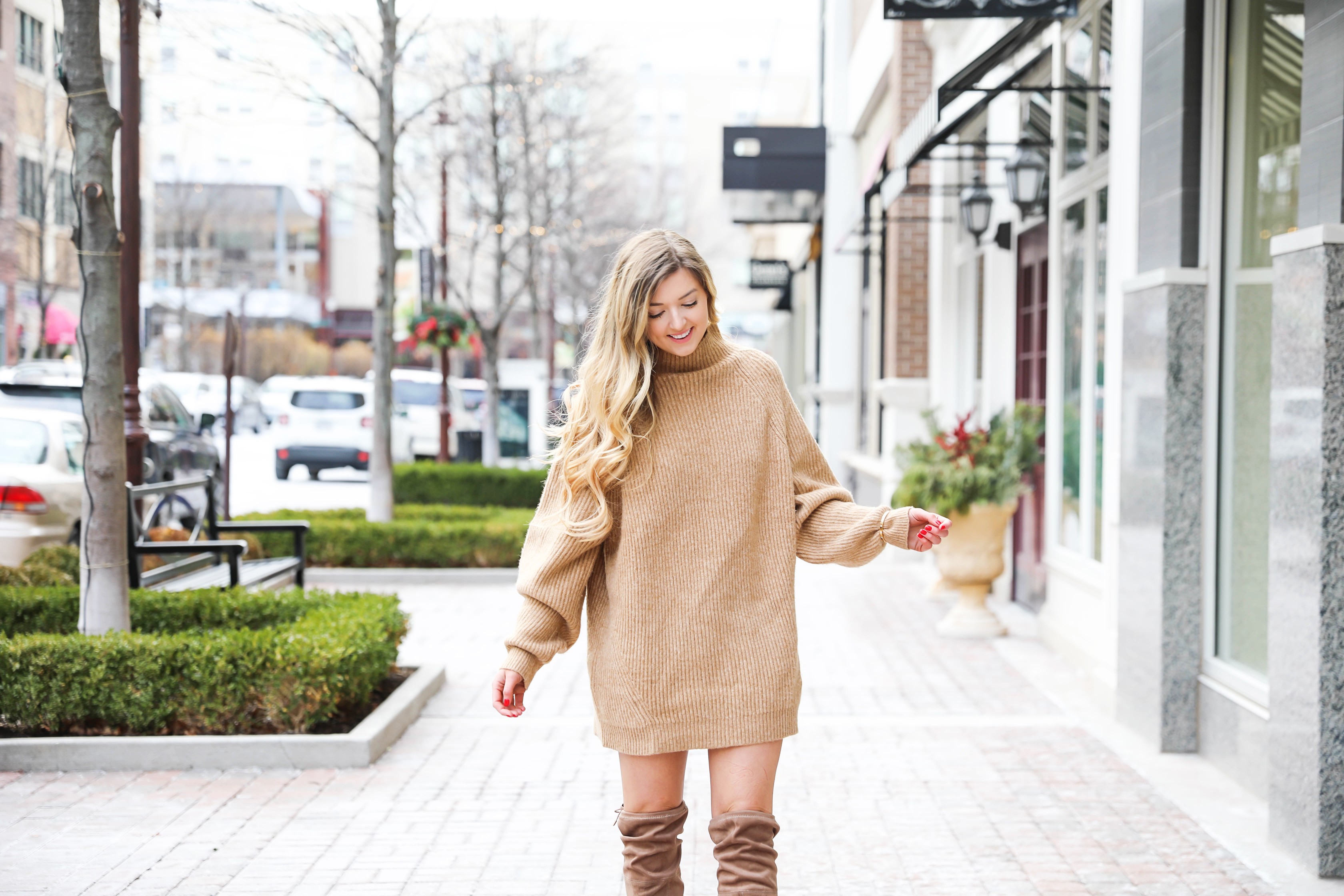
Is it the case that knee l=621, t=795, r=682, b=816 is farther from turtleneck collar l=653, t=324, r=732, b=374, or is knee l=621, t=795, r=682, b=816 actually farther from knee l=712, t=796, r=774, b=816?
turtleneck collar l=653, t=324, r=732, b=374

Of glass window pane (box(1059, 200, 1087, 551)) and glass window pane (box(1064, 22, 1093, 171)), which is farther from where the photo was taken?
glass window pane (box(1059, 200, 1087, 551))

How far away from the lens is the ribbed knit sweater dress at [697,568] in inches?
110

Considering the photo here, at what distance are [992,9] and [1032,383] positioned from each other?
3028 mm

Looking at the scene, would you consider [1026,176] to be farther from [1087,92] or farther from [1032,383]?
[1032,383]

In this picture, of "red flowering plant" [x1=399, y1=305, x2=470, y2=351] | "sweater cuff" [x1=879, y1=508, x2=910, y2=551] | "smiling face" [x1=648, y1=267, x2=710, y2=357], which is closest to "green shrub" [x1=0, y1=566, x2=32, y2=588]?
"smiling face" [x1=648, y1=267, x2=710, y2=357]

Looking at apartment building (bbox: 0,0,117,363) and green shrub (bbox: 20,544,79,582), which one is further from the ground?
apartment building (bbox: 0,0,117,363)

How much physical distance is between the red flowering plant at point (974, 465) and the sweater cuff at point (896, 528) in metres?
5.54

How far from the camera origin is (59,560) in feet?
25.0

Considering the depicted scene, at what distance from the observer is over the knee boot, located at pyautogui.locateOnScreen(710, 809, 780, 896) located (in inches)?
107

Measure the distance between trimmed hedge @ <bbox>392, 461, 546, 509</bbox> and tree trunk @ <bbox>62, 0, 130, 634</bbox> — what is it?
9.68 meters

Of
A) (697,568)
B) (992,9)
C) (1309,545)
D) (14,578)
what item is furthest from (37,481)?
(1309,545)

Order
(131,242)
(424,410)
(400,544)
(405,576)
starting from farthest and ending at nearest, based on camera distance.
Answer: (424,410) < (400,544) < (405,576) < (131,242)

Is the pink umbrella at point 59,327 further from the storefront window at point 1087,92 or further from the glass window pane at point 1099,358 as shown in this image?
the glass window pane at point 1099,358

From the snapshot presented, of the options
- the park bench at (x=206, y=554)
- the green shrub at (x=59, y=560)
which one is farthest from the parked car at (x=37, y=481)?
the green shrub at (x=59, y=560)
